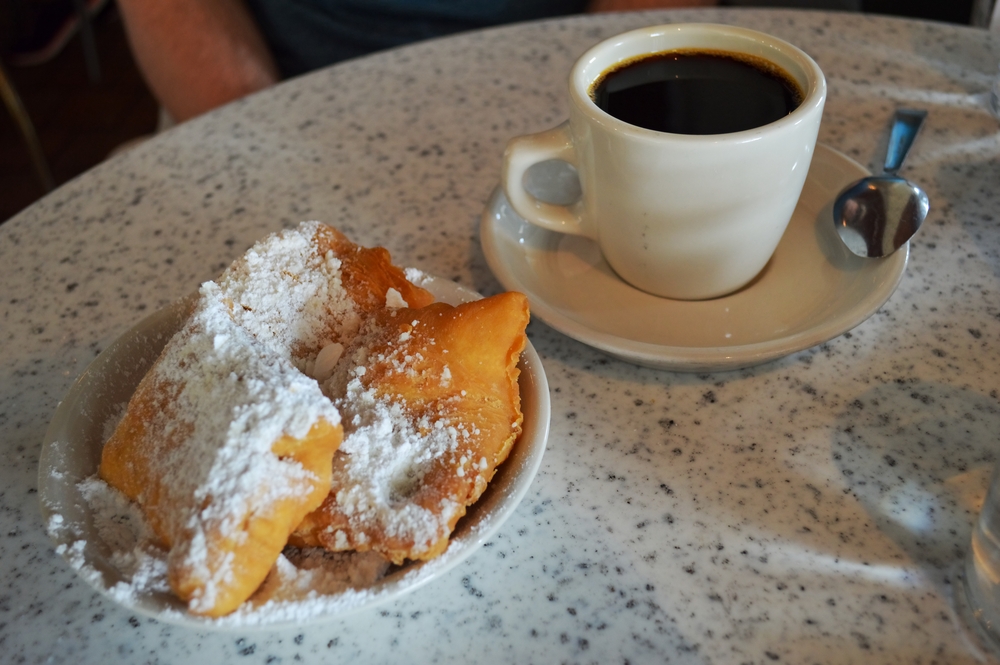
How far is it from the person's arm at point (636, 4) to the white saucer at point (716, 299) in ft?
1.94

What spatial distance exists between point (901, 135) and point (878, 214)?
21 centimetres

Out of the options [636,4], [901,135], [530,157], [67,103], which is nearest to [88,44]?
[67,103]

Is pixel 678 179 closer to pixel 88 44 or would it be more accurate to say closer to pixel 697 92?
pixel 697 92

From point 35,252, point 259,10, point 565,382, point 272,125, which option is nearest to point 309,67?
point 259,10

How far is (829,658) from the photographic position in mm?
443

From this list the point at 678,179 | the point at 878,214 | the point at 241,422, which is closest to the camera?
the point at 241,422

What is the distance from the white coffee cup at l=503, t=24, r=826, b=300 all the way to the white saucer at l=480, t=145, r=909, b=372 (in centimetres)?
3

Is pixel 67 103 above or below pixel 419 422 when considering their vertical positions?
below

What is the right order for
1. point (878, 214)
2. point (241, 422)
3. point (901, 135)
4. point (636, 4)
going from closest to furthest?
point (241, 422) → point (878, 214) → point (901, 135) → point (636, 4)

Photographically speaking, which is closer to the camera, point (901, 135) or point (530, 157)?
point (530, 157)

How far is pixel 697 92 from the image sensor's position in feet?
2.21

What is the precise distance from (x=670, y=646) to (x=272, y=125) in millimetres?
782

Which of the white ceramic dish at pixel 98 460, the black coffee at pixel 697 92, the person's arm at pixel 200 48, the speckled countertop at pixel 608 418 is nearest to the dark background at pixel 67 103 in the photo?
the person's arm at pixel 200 48

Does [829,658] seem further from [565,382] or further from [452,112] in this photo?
[452,112]
